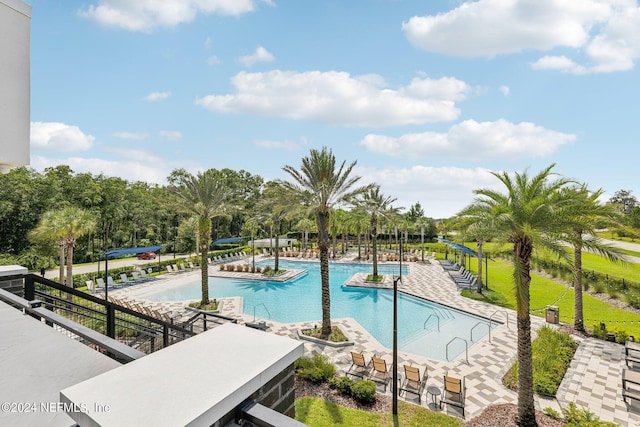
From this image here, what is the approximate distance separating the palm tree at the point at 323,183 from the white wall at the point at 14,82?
9888mm

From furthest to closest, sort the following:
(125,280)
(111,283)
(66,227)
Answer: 1. (125,280)
2. (111,283)
3. (66,227)

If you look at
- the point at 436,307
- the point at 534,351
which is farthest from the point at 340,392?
the point at 436,307

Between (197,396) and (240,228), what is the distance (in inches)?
2347

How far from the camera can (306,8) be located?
10.5 metres

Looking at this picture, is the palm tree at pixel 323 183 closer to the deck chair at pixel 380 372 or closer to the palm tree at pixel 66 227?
the deck chair at pixel 380 372

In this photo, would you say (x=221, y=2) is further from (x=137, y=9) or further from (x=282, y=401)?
(x=282, y=401)

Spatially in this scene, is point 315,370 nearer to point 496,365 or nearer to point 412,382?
point 412,382

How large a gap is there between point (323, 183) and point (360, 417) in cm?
937

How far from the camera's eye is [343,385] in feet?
30.9

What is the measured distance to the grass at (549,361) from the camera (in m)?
9.74

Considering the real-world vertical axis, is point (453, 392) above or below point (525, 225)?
below

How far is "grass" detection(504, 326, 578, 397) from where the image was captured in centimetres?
974

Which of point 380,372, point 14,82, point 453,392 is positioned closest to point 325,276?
point 380,372

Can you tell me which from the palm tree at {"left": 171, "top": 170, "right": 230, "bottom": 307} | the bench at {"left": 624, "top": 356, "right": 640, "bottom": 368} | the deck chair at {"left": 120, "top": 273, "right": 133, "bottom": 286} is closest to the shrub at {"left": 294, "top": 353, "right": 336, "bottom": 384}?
the bench at {"left": 624, "top": 356, "right": 640, "bottom": 368}
